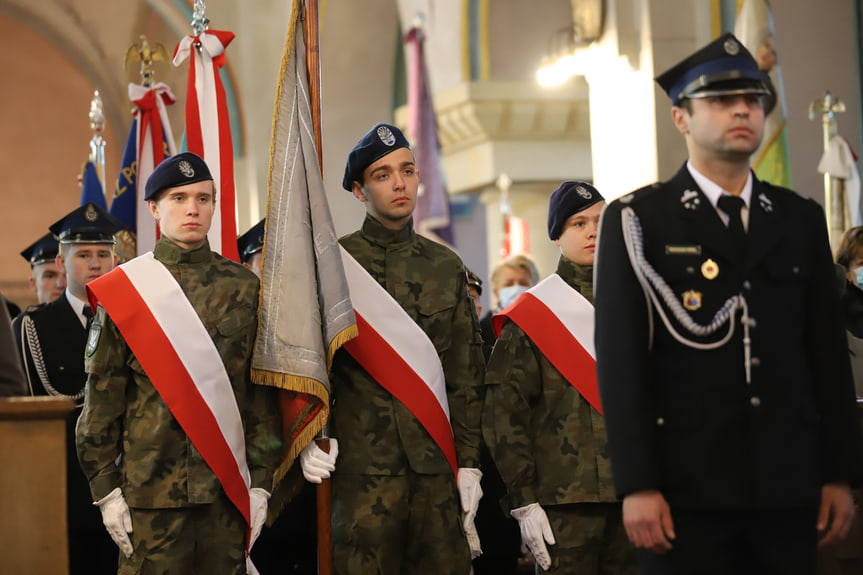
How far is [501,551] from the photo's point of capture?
455 centimetres

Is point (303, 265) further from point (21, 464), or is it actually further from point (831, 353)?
point (831, 353)

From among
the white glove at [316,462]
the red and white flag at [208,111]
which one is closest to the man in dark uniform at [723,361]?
the white glove at [316,462]

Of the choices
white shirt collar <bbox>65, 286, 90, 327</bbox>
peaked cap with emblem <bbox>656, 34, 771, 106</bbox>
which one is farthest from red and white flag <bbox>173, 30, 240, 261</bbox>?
peaked cap with emblem <bbox>656, 34, 771, 106</bbox>

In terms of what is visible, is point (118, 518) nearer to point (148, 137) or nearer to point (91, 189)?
A: point (148, 137)

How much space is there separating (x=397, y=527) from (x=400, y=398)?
331 mm

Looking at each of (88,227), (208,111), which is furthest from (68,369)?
(208,111)

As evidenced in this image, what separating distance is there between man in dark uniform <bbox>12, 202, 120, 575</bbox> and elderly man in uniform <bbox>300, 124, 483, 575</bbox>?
147 cm

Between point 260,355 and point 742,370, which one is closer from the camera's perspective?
point 742,370

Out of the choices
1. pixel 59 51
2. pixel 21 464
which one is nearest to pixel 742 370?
pixel 21 464

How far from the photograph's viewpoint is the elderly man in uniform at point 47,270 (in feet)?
18.2

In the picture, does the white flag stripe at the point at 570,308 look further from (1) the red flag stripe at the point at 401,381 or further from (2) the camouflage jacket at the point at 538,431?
(1) the red flag stripe at the point at 401,381

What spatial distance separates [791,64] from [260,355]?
175 inches

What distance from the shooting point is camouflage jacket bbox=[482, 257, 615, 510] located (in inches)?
127

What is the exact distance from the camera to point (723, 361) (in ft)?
7.32
